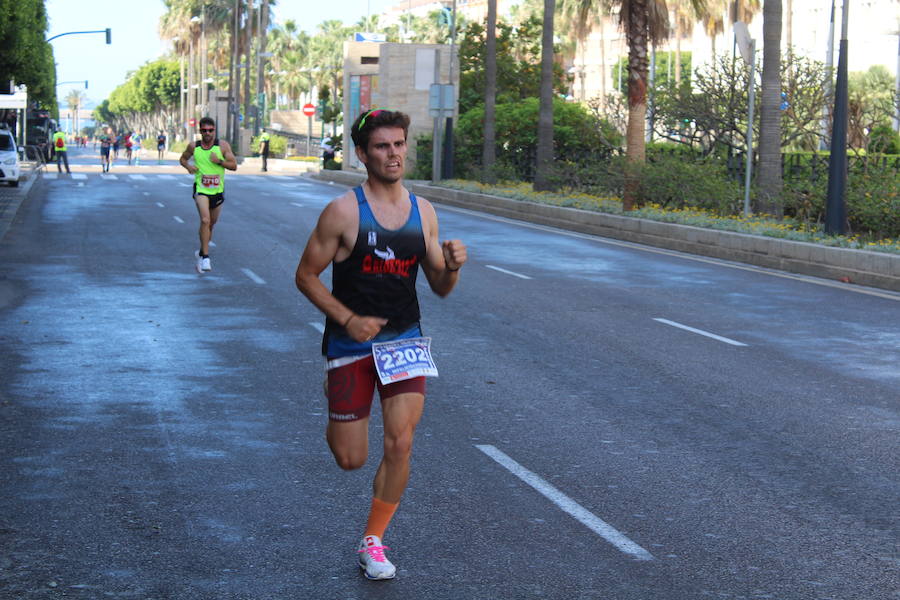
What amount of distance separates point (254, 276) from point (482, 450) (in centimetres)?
1028

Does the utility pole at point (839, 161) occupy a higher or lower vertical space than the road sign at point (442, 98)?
lower

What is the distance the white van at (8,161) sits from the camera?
1532 inches

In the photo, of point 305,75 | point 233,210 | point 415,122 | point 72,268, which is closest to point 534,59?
point 415,122

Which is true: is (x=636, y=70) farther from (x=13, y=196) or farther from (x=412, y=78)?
(x=412, y=78)

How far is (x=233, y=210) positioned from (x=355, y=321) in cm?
2739

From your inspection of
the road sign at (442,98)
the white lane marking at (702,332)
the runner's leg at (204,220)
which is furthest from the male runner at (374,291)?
the road sign at (442,98)

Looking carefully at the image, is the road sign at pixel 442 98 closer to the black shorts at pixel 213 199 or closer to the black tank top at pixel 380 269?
the black shorts at pixel 213 199

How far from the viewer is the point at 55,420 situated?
871 cm

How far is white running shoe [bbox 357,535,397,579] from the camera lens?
17.9ft

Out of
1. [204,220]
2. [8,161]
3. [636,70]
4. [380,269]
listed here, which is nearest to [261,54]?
[8,161]

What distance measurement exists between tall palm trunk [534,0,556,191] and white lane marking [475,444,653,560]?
29564mm

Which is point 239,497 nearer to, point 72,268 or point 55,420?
point 55,420

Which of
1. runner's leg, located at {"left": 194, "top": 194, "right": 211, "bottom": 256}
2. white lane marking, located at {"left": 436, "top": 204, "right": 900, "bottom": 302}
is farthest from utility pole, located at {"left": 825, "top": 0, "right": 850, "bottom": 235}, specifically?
runner's leg, located at {"left": 194, "top": 194, "right": 211, "bottom": 256}

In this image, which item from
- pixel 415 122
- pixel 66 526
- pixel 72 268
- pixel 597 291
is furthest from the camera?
pixel 415 122
